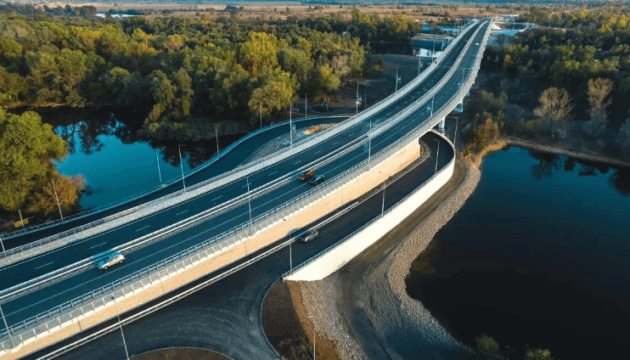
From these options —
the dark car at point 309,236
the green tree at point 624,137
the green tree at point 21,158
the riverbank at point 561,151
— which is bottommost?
the riverbank at point 561,151

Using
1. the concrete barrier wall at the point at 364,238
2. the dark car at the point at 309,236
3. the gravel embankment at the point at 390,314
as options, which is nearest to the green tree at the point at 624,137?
the concrete barrier wall at the point at 364,238

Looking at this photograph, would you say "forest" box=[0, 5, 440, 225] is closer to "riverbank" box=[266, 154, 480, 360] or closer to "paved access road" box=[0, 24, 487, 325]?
"paved access road" box=[0, 24, 487, 325]

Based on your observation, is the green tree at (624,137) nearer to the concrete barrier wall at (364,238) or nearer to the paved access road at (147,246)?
the concrete barrier wall at (364,238)

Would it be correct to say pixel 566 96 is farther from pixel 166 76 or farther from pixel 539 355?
pixel 166 76

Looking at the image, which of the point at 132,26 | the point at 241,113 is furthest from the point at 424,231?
the point at 132,26

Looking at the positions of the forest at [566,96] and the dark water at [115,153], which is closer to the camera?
the dark water at [115,153]

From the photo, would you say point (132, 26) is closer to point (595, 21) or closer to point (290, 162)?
point (290, 162)

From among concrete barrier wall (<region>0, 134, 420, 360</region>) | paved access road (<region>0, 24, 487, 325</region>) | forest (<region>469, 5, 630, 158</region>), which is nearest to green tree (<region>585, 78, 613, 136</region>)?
forest (<region>469, 5, 630, 158</region>)
